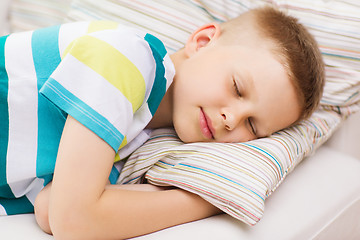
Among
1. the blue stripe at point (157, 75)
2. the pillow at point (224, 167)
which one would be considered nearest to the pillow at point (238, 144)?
the pillow at point (224, 167)

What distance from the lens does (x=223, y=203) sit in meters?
0.75

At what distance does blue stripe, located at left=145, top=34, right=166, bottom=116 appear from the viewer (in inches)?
31.8

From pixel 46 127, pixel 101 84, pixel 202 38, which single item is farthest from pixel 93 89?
pixel 202 38

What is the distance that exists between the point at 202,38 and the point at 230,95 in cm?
19

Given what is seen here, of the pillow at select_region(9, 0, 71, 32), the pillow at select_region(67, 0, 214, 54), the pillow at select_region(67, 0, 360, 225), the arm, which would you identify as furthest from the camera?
the pillow at select_region(9, 0, 71, 32)

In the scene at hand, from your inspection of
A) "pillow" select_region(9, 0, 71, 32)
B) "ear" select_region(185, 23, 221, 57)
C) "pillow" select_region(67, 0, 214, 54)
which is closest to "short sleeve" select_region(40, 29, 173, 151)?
"ear" select_region(185, 23, 221, 57)

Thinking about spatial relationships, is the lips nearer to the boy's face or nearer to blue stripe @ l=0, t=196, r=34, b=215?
the boy's face

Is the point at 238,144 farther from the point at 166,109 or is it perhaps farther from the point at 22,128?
the point at 22,128

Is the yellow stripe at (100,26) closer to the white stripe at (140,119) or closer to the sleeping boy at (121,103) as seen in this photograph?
the sleeping boy at (121,103)

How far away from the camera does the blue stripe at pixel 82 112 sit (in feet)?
2.21

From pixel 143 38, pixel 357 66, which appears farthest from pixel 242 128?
pixel 357 66

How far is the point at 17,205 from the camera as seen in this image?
0.83 metres

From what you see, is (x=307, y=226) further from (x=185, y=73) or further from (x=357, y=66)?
(x=357, y=66)

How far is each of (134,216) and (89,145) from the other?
14 centimetres
